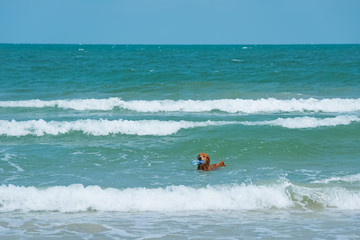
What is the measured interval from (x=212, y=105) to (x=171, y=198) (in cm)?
1155

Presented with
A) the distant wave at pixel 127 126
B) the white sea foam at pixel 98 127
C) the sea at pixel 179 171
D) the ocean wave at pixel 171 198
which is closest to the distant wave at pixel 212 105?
the sea at pixel 179 171

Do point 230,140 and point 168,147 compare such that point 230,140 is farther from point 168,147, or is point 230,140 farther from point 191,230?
point 191,230

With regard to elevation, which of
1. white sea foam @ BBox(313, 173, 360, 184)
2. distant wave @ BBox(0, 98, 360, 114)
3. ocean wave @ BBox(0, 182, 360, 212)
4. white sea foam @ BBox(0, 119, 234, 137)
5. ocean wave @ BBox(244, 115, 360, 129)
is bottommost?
ocean wave @ BBox(0, 182, 360, 212)

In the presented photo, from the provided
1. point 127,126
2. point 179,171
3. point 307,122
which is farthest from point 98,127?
point 307,122

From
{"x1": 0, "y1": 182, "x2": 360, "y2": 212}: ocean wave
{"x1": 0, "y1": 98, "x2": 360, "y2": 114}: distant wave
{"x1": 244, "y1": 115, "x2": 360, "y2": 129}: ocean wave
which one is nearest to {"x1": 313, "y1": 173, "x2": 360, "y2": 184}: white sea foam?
{"x1": 0, "y1": 182, "x2": 360, "y2": 212}: ocean wave

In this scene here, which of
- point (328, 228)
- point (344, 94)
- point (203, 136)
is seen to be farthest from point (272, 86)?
point (328, 228)

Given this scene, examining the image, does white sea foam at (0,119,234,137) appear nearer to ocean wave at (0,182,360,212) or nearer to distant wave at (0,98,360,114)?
distant wave at (0,98,360,114)

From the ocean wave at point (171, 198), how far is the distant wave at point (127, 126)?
5954 mm

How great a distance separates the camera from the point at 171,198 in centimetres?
852

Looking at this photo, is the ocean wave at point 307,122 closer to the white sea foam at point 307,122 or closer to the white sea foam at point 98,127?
the white sea foam at point 307,122

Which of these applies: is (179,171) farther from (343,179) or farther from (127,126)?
(127,126)

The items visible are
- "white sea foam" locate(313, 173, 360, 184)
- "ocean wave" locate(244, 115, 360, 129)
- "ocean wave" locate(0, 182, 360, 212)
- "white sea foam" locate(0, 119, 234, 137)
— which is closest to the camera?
"ocean wave" locate(0, 182, 360, 212)

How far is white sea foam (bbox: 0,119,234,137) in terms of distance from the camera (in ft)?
48.2

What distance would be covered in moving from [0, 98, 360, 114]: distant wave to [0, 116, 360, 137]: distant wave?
3.93 metres
